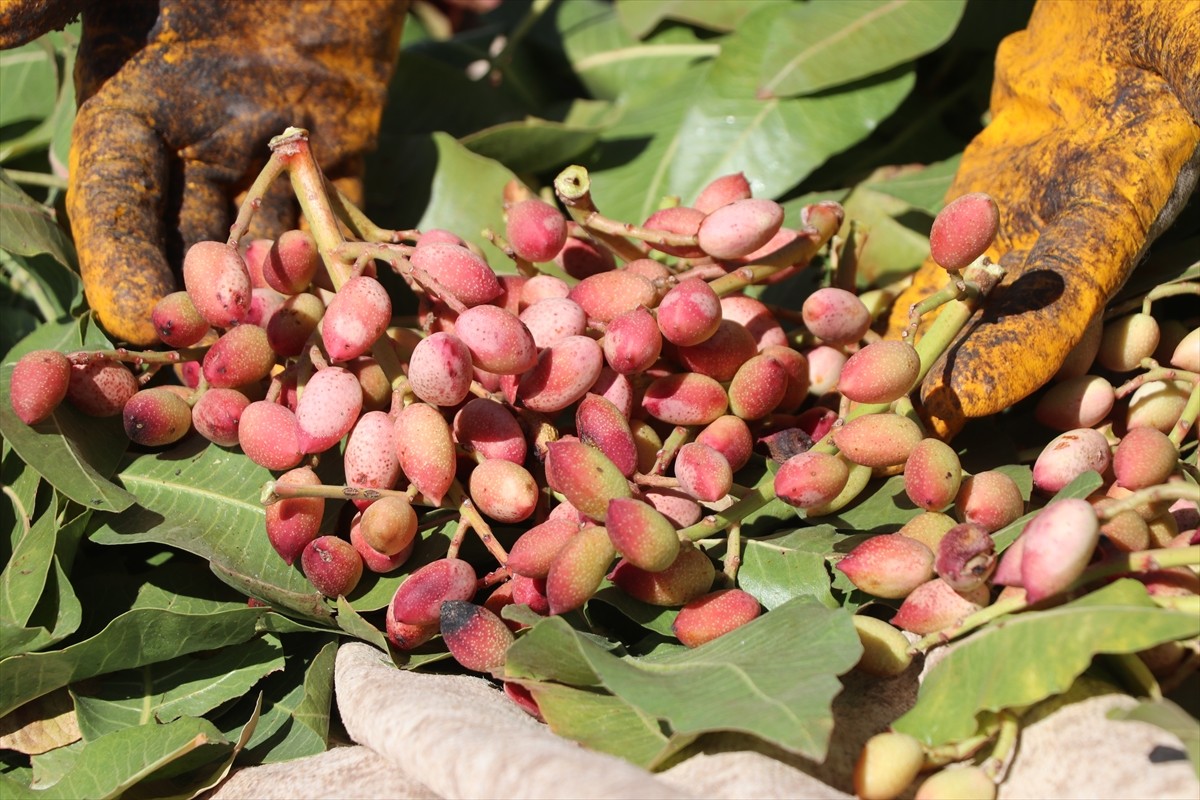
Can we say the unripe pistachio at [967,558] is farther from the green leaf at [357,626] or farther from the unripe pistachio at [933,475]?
the green leaf at [357,626]

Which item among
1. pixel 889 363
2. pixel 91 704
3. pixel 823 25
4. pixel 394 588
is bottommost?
pixel 91 704

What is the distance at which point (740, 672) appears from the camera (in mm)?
862

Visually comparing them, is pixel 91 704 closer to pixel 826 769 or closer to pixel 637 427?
pixel 637 427

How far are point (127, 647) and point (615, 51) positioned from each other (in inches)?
60.8

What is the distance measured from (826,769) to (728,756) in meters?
0.09

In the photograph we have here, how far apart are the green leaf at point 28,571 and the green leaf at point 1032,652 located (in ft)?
2.99

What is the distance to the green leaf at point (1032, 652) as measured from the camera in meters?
0.77

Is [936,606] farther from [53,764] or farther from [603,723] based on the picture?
[53,764]

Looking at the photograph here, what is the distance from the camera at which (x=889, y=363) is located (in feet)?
3.30

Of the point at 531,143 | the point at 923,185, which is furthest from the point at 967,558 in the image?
the point at 531,143

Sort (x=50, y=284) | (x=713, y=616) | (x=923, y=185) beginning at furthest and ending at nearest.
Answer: (x=923, y=185) < (x=50, y=284) < (x=713, y=616)

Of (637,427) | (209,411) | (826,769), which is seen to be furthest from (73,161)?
(826,769)

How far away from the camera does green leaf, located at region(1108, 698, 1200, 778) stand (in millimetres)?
758

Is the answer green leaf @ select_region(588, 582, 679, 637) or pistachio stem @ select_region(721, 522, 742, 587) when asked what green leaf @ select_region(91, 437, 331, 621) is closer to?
green leaf @ select_region(588, 582, 679, 637)
